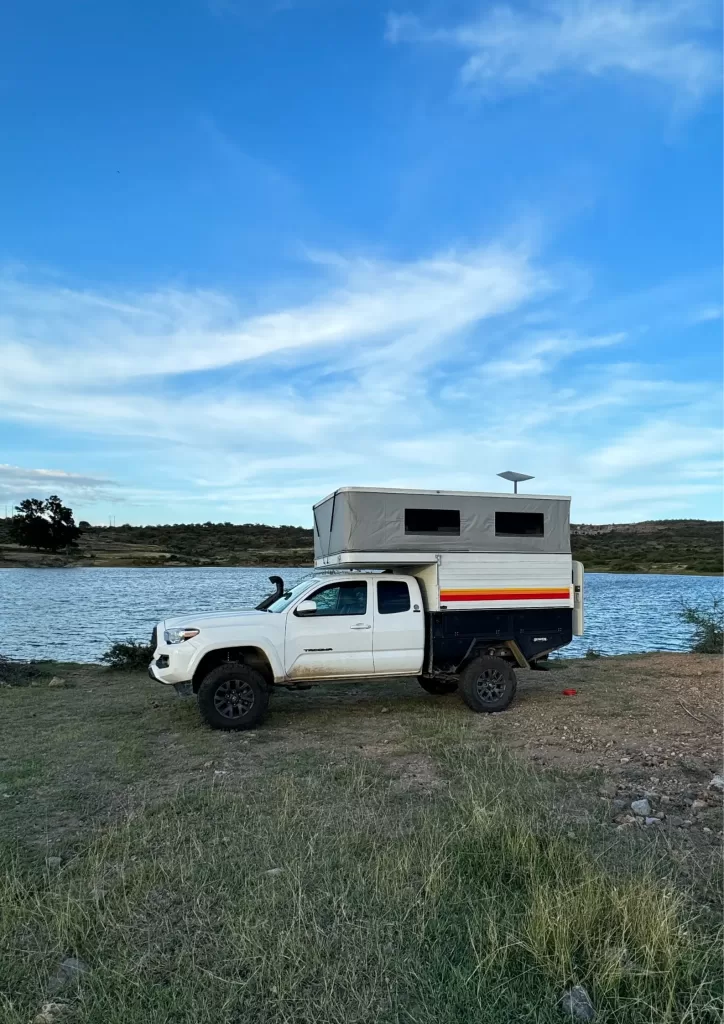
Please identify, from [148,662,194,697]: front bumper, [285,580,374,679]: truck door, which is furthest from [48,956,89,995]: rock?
[285,580,374,679]: truck door

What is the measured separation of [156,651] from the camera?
30.0ft

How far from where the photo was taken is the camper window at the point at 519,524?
10.2 meters

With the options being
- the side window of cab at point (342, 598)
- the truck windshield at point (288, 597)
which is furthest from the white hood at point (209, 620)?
the side window of cab at point (342, 598)

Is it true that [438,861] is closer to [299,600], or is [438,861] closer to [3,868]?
[3,868]

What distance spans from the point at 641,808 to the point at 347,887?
2842 mm

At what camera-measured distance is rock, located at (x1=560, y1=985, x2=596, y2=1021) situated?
3162mm

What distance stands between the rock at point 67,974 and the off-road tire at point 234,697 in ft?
17.6

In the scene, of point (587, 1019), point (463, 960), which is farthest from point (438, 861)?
point (587, 1019)

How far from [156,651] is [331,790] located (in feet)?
12.0

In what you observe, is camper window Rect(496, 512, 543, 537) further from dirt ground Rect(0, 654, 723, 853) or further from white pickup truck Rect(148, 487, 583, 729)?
dirt ground Rect(0, 654, 723, 853)

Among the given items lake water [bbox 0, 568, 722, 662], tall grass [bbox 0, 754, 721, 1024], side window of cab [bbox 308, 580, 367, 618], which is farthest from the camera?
lake water [bbox 0, 568, 722, 662]

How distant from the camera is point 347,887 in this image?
416cm

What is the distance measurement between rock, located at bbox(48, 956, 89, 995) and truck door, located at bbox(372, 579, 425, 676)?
249 inches

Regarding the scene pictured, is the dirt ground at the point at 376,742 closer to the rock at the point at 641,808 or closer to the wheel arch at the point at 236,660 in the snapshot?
the rock at the point at 641,808
